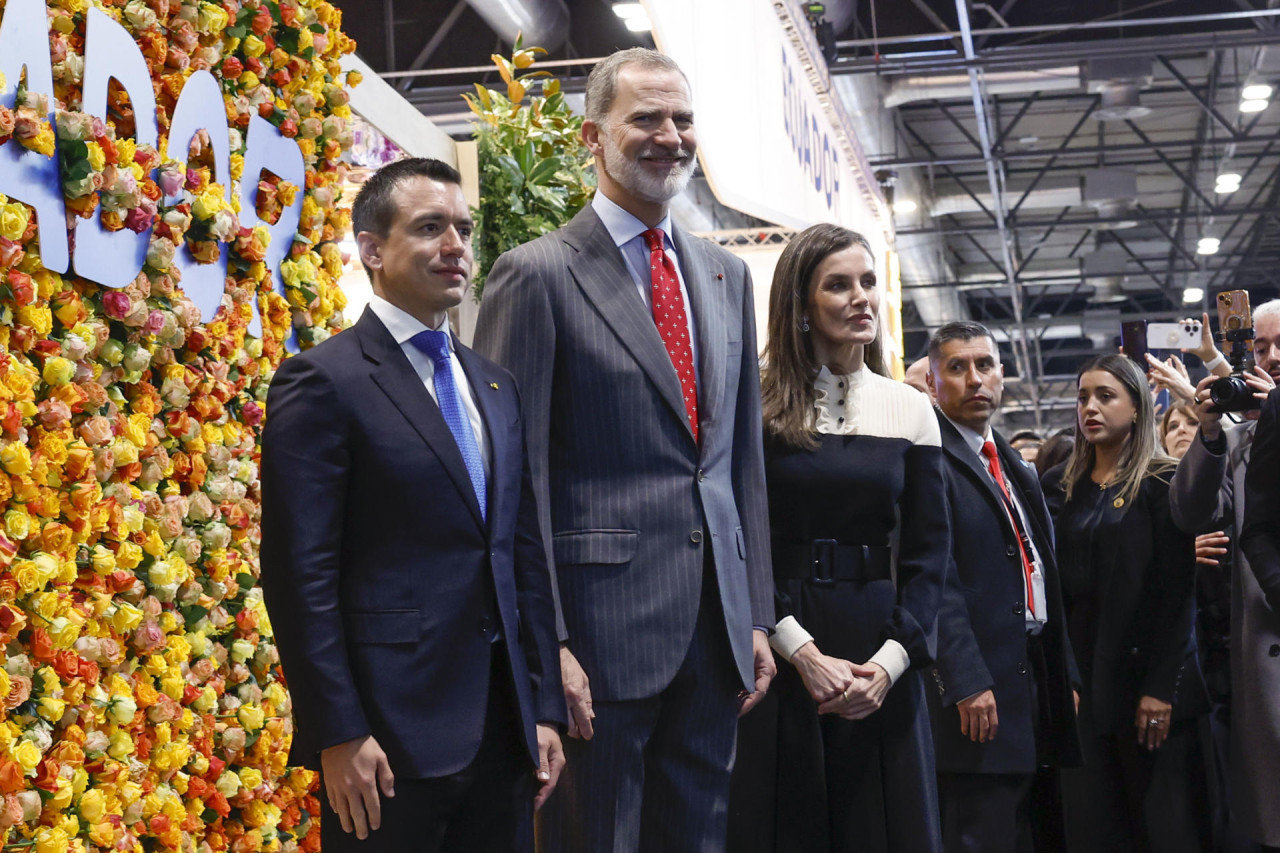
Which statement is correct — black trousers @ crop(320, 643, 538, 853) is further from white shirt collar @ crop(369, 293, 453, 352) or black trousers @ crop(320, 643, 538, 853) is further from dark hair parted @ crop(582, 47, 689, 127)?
dark hair parted @ crop(582, 47, 689, 127)

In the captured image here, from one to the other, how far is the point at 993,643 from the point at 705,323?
4.57 feet

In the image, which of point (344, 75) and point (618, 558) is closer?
point (618, 558)

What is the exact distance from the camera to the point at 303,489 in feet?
6.01

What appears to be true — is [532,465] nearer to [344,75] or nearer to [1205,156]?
[344,75]

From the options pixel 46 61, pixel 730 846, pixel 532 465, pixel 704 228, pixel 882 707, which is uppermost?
pixel 704 228

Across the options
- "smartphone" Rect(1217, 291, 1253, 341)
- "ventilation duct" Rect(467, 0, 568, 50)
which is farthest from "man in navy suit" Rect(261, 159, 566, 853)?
"ventilation duct" Rect(467, 0, 568, 50)

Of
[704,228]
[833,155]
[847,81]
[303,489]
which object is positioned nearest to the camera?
[303,489]

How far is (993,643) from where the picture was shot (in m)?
3.25

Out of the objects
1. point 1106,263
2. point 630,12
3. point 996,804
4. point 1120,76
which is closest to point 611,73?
point 996,804

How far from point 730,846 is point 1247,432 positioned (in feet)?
6.38

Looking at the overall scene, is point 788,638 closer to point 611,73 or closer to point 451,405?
point 451,405

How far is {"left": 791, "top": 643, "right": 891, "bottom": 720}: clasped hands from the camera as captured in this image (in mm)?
2455

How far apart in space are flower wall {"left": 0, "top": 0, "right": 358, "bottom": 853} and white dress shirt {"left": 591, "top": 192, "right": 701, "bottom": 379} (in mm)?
877

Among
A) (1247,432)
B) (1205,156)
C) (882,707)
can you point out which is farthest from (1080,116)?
(882,707)
